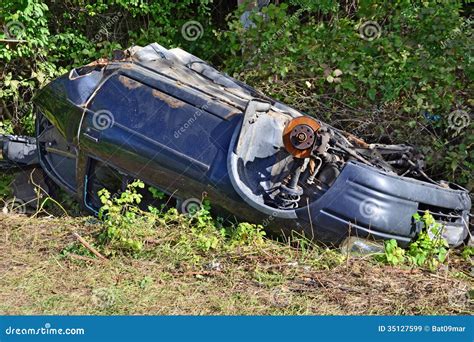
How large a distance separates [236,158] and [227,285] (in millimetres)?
975

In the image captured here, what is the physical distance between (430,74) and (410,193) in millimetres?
2228

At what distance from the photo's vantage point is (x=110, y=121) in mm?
4969

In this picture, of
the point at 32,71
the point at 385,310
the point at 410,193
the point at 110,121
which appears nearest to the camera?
the point at 385,310

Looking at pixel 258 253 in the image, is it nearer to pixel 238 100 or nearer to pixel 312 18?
pixel 238 100

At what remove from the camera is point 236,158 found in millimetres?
4645

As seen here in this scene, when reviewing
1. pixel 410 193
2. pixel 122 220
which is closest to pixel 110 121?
pixel 122 220
